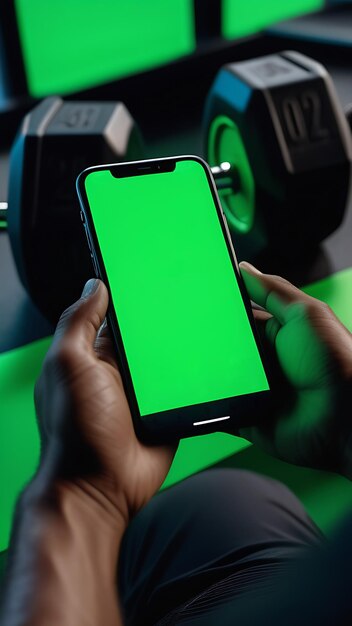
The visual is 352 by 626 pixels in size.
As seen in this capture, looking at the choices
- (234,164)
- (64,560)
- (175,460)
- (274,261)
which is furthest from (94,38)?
(64,560)

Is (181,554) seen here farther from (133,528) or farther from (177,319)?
(177,319)

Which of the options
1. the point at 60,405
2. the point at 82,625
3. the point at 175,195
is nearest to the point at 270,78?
the point at 175,195

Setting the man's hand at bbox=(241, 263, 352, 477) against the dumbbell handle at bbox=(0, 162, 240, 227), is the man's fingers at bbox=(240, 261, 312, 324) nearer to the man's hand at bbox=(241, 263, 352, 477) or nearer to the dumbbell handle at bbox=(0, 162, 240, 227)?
the man's hand at bbox=(241, 263, 352, 477)

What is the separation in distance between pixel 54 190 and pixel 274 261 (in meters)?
0.41

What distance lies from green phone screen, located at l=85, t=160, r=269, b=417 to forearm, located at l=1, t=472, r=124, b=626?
13 centimetres

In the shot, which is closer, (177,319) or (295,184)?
(177,319)

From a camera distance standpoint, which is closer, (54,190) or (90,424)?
(90,424)

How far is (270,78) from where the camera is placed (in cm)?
107

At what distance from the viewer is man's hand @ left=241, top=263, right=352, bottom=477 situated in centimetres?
55

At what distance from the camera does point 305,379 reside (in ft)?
1.92

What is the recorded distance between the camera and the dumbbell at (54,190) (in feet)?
3.11

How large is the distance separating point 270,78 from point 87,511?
2.60 feet

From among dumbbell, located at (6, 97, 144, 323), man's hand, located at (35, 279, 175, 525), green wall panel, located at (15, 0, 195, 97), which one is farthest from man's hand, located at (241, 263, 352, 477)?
green wall panel, located at (15, 0, 195, 97)

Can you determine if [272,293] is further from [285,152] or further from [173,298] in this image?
[285,152]
